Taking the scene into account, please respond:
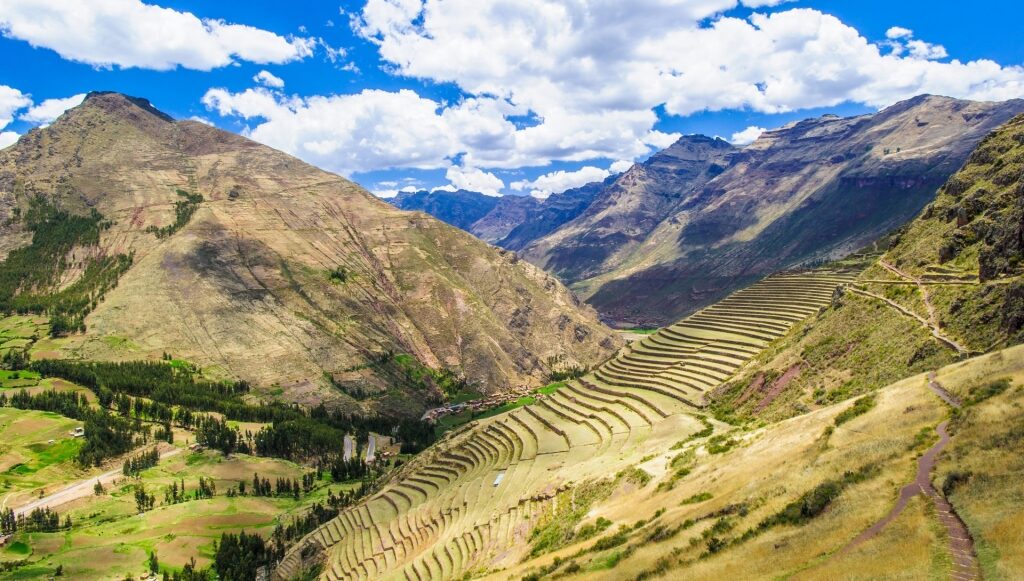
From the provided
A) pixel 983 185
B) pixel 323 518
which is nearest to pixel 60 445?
pixel 323 518

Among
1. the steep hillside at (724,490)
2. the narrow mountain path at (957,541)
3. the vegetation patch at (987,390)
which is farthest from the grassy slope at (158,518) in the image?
the vegetation patch at (987,390)

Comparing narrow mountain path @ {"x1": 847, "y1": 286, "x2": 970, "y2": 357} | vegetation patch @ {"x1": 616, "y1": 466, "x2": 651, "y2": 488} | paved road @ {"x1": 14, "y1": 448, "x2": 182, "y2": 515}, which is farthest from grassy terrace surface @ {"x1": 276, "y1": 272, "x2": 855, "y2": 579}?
paved road @ {"x1": 14, "y1": 448, "x2": 182, "y2": 515}

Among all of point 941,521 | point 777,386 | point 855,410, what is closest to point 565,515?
point 855,410

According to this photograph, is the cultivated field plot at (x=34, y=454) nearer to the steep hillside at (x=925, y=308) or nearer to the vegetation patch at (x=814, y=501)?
the steep hillside at (x=925, y=308)

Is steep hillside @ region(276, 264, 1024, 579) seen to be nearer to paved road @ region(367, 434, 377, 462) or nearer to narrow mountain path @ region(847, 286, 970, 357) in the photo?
narrow mountain path @ region(847, 286, 970, 357)

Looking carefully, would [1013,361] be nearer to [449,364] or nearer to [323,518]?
[323,518]

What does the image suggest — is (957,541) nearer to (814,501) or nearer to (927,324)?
(814,501)
